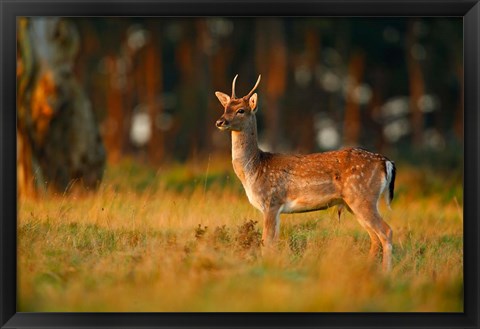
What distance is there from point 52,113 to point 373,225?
23.3 feet

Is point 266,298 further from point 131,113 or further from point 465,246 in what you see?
point 131,113

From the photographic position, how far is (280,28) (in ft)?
95.2

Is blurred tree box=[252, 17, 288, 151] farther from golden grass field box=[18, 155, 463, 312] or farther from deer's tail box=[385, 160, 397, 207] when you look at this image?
deer's tail box=[385, 160, 397, 207]

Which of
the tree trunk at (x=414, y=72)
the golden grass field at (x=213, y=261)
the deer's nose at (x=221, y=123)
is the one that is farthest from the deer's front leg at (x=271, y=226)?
the tree trunk at (x=414, y=72)

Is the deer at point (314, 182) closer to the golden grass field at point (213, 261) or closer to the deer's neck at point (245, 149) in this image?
the deer's neck at point (245, 149)

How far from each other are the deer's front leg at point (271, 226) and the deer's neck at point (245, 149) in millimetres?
675

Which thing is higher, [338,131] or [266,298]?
[338,131]

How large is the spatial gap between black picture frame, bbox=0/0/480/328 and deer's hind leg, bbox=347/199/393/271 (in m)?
1.79

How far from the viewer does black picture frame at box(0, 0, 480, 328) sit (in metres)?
7.33

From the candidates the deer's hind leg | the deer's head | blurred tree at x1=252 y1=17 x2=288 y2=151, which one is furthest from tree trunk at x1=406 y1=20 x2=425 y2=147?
the deer's hind leg

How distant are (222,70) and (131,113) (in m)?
3.94

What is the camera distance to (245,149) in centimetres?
1025

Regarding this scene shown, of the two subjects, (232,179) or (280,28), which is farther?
(280,28)
